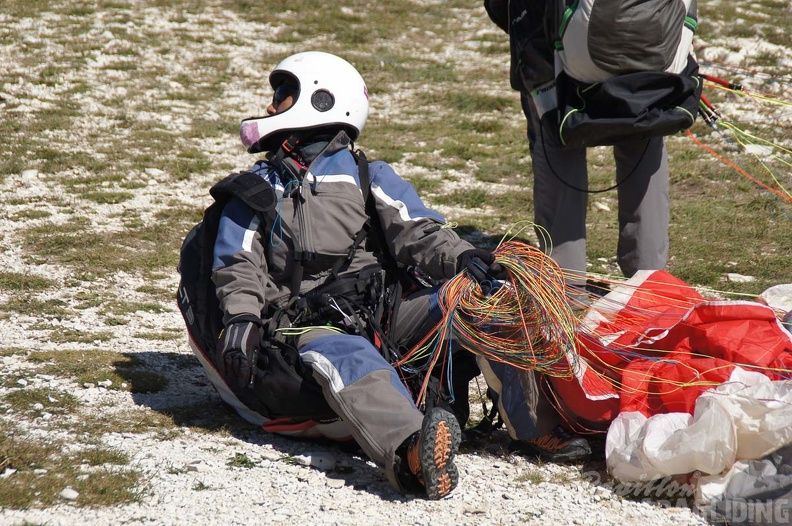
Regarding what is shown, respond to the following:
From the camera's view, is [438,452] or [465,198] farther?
[465,198]

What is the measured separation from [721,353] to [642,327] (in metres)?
0.39

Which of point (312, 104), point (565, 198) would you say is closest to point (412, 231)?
point (312, 104)

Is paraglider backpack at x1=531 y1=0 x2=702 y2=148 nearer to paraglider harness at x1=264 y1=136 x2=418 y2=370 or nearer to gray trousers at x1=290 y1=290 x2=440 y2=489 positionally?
paraglider harness at x1=264 y1=136 x2=418 y2=370

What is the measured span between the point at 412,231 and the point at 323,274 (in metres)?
0.51

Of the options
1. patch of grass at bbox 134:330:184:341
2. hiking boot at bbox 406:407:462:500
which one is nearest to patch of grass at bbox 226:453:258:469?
hiking boot at bbox 406:407:462:500

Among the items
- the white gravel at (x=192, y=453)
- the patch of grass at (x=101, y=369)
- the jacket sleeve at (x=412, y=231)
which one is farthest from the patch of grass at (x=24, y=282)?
the jacket sleeve at (x=412, y=231)

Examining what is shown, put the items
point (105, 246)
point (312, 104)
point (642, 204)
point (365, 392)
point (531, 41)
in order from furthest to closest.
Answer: point (105, 246) → point (642, 204) → point (531, 41) → point (312, 104) → point (365, 392)

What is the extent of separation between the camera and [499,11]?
6129 mm

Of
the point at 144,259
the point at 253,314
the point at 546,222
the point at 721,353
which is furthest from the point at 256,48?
the point at 721,353

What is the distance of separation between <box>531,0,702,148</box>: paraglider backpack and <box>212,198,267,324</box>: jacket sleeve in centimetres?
205

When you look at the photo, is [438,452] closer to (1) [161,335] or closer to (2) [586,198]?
(2) [586,198]

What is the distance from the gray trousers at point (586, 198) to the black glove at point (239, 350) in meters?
2.34

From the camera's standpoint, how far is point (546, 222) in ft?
19.4

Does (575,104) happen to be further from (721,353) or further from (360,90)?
(721,353)
